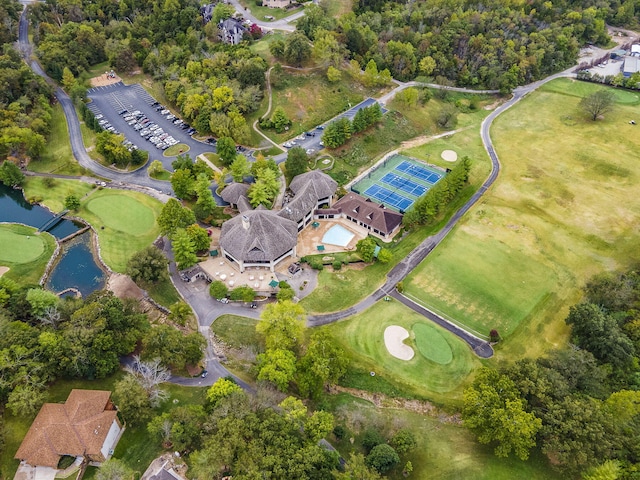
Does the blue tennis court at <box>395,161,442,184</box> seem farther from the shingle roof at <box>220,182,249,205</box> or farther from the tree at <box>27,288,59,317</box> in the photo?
the tree at <box>27,288,59,317</box>

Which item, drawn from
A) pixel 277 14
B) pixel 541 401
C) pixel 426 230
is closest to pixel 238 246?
pixel 426 230

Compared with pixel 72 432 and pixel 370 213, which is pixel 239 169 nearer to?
pixel 370 213

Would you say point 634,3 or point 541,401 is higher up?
point 634,3

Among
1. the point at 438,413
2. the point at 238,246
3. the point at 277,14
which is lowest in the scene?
the point at 438,413

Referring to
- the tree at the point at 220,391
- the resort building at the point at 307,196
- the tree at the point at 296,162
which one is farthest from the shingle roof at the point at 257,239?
the tree at the point at 220,391

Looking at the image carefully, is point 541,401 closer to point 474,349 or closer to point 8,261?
point 474,349

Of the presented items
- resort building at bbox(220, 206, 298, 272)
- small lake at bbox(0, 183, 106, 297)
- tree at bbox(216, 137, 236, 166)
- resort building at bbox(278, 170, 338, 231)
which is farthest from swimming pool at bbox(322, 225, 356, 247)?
small lake at bbox(0, 183, 106, 297)

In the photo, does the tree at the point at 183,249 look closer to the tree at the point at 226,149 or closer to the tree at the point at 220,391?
the tree at the point at 220,391
